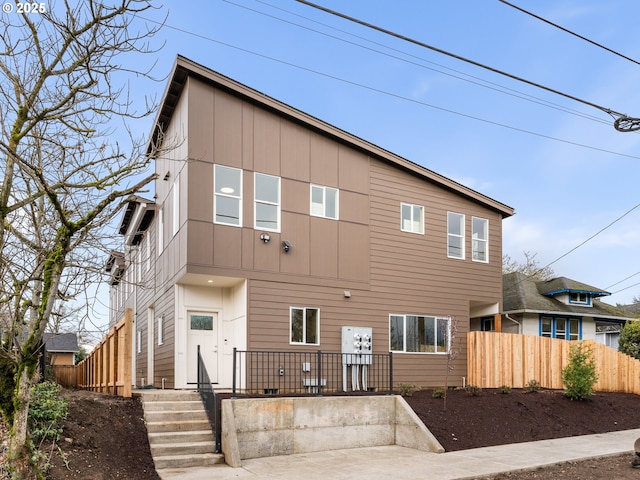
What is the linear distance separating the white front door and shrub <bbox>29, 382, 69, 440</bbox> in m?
4.88

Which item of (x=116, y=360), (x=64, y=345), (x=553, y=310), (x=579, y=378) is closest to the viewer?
(x=116, y=360)

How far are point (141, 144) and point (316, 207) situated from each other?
8187mm

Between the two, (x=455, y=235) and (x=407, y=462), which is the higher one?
(x=455, y=235)

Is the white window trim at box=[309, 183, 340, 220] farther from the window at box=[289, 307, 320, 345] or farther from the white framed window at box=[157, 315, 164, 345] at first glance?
the white framed window at box=[157, 315, 164, 345]

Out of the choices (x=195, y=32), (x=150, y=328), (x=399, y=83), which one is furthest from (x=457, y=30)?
(x=150, y=328)

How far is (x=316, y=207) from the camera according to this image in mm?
15547

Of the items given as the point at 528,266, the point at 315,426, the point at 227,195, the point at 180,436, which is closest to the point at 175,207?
the point at 227,195

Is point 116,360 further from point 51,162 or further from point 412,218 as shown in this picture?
point 412,218

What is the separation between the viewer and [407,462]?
388 inches

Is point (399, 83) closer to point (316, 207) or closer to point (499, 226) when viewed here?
point (316, 207)

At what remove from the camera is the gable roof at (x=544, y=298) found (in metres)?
21.0

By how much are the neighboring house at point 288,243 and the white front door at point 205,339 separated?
0.10 feet

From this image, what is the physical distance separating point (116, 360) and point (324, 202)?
667 centimetres

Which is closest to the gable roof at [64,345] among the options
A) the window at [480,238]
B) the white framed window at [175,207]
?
the white framed window at [175,207]
